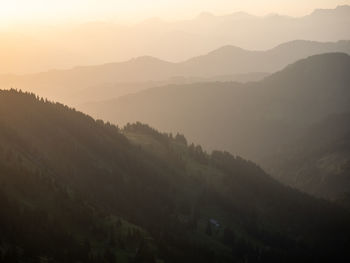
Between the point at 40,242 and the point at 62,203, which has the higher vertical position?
the point at 62,203

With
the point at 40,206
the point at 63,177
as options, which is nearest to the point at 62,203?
the point at 40,206

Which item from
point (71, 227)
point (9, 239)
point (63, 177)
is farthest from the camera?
point (63, 177)

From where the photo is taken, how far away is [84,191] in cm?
18712

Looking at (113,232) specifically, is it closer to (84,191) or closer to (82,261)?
(82,261)

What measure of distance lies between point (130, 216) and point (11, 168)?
49767 millimetres

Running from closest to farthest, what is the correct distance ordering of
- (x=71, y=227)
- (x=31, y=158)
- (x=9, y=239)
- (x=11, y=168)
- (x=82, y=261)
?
(x=9, y=239) < (x=82, y=261) < (x=71, y=227) < (x=11, y=168) < (x=31, y=158)

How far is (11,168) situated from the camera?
151375 mm

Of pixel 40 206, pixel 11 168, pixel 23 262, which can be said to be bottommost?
pixel 23 262

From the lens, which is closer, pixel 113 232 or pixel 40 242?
pixel 40 242

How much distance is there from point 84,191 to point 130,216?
17364 mm

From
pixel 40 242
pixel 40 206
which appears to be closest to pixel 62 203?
pixel 40 206

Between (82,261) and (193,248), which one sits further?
(193,248)

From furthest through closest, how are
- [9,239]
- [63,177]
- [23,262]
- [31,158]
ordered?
[63,177]
[31,158]
[9,239]
[23,262]

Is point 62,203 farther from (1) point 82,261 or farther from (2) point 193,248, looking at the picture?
(2) point 193,248
